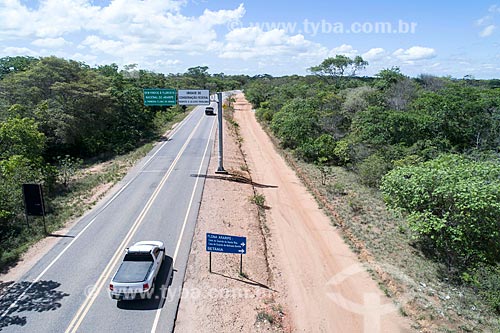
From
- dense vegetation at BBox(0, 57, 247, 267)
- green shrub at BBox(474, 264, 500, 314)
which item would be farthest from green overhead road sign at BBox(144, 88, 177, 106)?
green shrub at BBox(474, 264, 500, 314)

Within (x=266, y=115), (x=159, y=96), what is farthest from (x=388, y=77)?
(x=159, y=96)

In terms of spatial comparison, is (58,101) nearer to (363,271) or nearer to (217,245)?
(217,245)

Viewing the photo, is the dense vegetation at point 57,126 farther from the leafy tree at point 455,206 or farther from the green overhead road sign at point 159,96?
the leafy tree at point 455,206

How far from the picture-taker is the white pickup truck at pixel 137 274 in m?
12.2

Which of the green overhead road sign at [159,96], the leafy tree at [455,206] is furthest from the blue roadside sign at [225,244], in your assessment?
the green overhead road sign at [159,96]

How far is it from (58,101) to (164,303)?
34.0 meters

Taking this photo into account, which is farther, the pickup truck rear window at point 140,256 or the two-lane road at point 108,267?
the pickup truck rear window at point 140,256

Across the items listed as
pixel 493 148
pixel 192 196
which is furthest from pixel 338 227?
pixel 493 148

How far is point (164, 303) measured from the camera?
498 inches

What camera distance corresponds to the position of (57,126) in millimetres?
35844

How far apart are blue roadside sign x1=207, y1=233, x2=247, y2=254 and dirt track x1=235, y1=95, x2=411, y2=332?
2.97 m

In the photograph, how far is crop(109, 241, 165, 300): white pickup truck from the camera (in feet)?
40.1

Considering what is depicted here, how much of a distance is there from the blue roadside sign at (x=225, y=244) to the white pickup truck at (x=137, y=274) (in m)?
2.12

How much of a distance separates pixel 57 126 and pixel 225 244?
2876 centimetres
